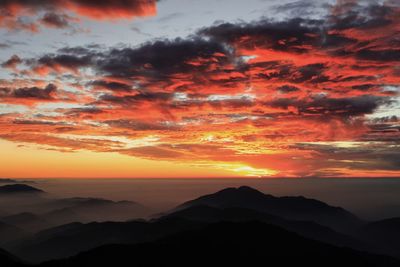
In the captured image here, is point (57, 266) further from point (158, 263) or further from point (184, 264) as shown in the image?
point (184, 264)

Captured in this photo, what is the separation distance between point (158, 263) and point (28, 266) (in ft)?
200

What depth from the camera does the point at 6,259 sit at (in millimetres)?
195250

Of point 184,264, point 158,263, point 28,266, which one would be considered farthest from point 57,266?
point 184,264

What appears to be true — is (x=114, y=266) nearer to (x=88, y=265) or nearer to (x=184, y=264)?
(x=88, y=265)

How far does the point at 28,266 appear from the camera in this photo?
7101 inches

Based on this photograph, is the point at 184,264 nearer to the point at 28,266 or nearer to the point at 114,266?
the point at 114,266

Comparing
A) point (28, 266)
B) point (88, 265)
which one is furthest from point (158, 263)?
point (28, 266)

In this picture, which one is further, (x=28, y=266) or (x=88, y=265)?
(x=88, y=265)

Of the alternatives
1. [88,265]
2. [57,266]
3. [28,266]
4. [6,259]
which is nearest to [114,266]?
[88,265]

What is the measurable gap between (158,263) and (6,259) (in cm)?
7573

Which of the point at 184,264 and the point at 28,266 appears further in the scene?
the point at 184,264

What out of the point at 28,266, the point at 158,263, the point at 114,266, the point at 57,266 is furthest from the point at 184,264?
the point at 28,266

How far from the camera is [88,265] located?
19538cm

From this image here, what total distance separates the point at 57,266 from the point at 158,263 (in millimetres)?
48575
